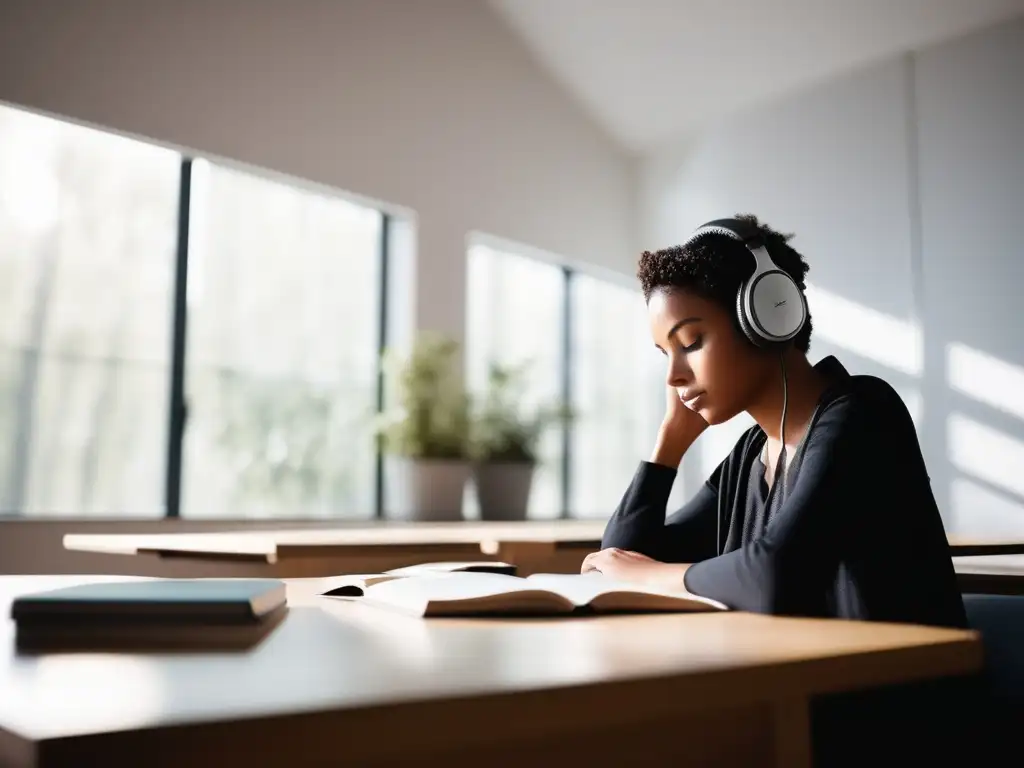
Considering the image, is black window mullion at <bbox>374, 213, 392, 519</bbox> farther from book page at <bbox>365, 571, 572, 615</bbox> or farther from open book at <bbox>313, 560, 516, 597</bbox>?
book page at <bbox>365, 571, 572, 615</bbox>

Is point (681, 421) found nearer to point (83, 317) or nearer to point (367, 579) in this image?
point (367, 579)

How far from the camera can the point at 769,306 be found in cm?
129

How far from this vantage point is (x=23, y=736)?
47 cm

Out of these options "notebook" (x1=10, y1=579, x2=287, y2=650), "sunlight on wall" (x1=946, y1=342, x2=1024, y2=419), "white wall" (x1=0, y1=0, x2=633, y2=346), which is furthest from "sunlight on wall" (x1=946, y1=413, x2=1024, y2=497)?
"notebook" (x1=10, y1=579, x2=287, y2=650)

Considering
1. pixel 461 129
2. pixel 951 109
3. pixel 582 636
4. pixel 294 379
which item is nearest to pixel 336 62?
pixel 461 129

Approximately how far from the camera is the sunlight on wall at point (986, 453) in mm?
Answer: 4430

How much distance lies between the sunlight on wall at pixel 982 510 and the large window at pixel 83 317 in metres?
3.56

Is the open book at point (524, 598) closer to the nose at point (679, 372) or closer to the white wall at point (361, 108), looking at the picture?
the nose at point (679, 372)

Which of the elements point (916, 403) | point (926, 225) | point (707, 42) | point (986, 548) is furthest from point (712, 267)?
point (707, 42)

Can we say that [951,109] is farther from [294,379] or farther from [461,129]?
[294,379]

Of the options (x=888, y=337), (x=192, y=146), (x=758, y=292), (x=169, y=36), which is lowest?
(x=758, y=292)

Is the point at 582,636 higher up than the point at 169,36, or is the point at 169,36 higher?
the point at 169,36

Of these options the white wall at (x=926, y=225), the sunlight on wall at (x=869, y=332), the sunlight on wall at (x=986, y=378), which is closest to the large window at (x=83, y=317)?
the sunlight on wall at (x=869, y=332)

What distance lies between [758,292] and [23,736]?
→ 3.39 ft
